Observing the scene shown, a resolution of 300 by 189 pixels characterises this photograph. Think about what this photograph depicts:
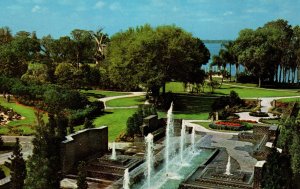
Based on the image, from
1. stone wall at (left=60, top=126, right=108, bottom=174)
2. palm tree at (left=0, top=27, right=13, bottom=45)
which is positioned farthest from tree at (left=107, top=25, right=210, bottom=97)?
palm tree at (left=0, top=27, right=13, bottom=45)

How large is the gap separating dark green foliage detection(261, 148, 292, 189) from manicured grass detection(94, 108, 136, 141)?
18.2m

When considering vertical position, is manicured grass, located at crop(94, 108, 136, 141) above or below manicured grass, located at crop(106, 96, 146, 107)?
below

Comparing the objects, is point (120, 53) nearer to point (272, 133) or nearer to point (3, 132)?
point (3, 132)

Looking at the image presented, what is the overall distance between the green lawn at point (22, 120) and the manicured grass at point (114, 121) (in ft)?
20.3

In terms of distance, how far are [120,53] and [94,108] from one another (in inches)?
348

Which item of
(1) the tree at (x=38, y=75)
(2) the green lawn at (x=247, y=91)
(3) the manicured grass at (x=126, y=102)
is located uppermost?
(1) the tree at (x=38, y=75)

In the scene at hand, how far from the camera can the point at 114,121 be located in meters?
39.7

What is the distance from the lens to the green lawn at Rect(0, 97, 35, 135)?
36.5 meters

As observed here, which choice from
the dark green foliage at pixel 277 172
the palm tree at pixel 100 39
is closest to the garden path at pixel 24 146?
the dark green foliage at pixel 277 172

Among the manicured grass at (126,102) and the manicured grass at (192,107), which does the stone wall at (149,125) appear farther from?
the manicured grass at (126,102)

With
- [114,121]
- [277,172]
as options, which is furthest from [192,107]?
[277,172]

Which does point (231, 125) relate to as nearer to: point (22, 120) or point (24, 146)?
point (24, 146)

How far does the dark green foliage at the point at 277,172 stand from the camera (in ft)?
51.2

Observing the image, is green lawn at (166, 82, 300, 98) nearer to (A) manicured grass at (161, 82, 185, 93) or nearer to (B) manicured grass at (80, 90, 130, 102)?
(A) manicured grass at (161, 82, 185, 93)
